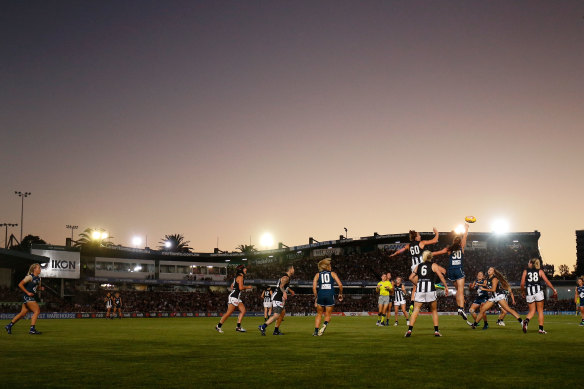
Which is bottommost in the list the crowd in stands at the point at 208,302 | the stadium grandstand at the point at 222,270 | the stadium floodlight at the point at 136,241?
the crowd in stands at the point at 208,302

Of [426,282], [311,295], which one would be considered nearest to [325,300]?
[426,282]

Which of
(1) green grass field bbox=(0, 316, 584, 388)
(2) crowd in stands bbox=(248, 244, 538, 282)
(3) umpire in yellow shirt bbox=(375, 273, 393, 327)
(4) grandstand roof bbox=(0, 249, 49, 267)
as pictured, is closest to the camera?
(1) green grass field bbox=(0, 316, 584, 388)

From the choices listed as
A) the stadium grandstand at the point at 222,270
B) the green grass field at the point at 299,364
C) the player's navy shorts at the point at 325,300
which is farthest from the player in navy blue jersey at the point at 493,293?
the stadium grandstand at the point at 222,270

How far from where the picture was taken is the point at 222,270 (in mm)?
Answer: 96312

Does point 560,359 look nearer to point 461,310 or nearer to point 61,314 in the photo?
point 461,310

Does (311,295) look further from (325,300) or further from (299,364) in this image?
(299,364)

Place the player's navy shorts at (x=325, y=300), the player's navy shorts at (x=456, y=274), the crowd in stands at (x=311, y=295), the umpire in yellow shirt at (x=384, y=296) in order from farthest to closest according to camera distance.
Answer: the crowd in stands at (x=311, y=295)
the umpire in yellow shirt at (x=384, y=296)
the player's navy shorts at (x=456, y=274)
the player's navy shorts at (x=325, y=300)

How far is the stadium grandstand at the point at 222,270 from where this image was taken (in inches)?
2687

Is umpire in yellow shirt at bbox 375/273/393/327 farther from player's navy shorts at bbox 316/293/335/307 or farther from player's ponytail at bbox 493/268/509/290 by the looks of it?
player's navy shorts at bbox 316/293/335/307

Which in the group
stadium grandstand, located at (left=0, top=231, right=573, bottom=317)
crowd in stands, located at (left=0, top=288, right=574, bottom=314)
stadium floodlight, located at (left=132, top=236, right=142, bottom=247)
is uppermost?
stadium floodlight, located at (left=132, top=236, right=142, bottom=247)

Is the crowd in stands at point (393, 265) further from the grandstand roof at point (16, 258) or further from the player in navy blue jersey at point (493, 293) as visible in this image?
the player in navy blue jersey at point (493, 293)

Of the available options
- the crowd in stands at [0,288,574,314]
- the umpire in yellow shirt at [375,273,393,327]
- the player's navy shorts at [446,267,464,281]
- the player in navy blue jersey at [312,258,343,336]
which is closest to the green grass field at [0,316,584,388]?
the player in navy blue jersey at [312,258,343,336]

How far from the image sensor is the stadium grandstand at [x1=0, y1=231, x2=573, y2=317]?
2687 inches

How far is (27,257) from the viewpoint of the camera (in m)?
55.2
